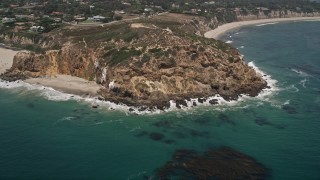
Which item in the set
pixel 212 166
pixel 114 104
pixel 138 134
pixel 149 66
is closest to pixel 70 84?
pixel 114 104

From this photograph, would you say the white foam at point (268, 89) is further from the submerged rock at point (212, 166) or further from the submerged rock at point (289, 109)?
the submerged rock at point (212, 166)

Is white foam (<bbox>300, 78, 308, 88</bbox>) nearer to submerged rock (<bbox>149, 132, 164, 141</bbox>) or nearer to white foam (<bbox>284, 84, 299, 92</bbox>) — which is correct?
white foam (<bbox>284, 84, 299, 92</bbox>)

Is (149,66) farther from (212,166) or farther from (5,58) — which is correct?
(5,58)

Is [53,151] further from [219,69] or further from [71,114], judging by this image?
[219,69]

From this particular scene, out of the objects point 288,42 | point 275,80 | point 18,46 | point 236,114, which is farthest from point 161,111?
point 288,42

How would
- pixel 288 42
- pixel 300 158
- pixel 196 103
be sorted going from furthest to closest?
pixel 288 42 < pixel 196 103 < pixel 300 158

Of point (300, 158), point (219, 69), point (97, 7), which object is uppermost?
point (97, 7)
